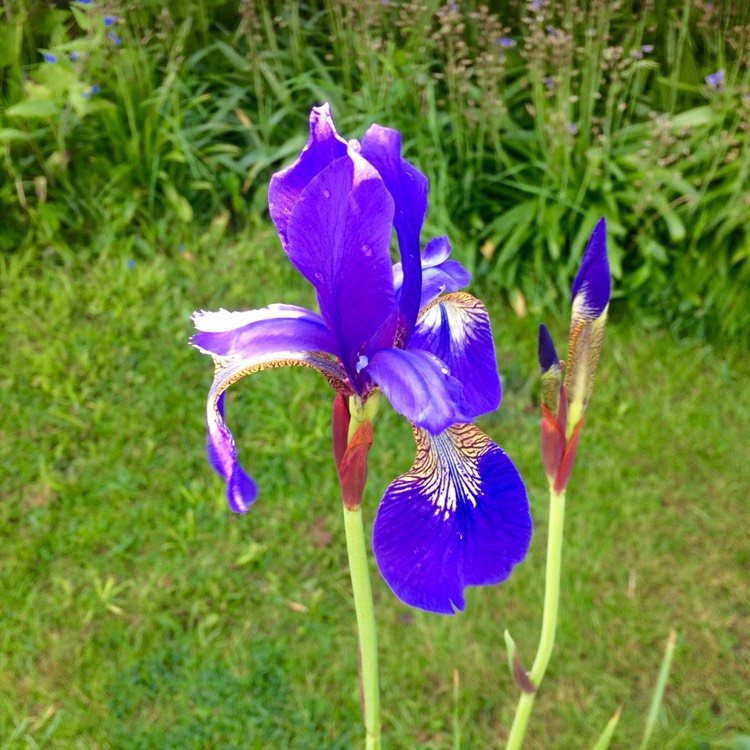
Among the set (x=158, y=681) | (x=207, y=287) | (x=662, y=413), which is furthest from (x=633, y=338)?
(x=158, y=681)

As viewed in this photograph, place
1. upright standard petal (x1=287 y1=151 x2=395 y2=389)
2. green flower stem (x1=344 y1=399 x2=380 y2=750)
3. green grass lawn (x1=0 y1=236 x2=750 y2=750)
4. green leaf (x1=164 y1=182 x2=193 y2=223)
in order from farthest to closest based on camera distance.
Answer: green leaf (x1=164 y1=182 x2=193 y2=223), green grass lawn (x1=0 y1=236 x2=750 y2=750), green flower stem (x1=344 y1=399 x2=380 y2=750), upright standard petal (x1=287 y1=151 x2=395 y2=389)

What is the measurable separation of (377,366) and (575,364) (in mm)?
324

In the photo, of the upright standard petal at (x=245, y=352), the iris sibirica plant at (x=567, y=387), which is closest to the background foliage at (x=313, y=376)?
the iris sibirica plant at (x=567, y=387)

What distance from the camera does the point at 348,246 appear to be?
81 cm

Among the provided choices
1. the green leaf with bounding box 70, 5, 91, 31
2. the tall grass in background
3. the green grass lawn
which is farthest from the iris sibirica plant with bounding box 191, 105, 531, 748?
the green leaf with bounding box 70, 5, 91, 31

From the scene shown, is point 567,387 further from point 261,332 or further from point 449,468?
point 261,332

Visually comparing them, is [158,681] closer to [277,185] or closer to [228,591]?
[228,591]

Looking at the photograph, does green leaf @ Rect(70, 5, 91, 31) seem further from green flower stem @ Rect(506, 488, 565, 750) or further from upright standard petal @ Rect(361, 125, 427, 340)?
green flower stem @ Rect(506, 488, 565, 750)

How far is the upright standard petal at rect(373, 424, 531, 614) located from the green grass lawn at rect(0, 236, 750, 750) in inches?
55.3

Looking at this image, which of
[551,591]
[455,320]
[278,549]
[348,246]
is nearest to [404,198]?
[348,246]

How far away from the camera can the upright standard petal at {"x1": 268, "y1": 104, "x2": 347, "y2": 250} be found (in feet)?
2.67

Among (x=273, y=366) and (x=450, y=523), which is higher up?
(x=273, y=366)

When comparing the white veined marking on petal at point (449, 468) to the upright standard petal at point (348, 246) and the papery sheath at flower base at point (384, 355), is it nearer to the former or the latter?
the papery sheath at flower base at point (384, 355)

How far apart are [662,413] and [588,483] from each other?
459 millimetres
